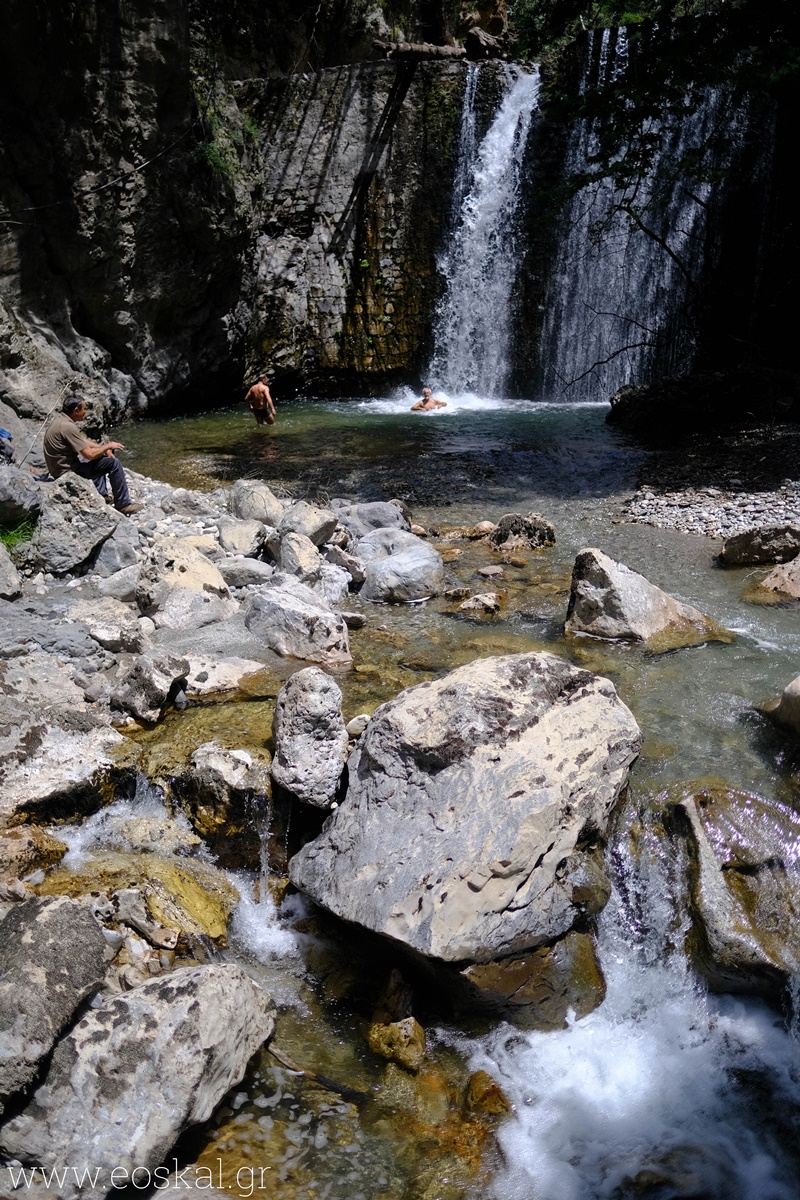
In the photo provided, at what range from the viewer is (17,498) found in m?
6.07

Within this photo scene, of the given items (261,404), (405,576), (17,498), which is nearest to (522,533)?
(405,576)

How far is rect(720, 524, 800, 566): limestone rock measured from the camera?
700 centimetres

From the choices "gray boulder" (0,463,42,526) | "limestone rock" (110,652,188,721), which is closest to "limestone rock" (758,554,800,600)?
"limestone rock" (110,652,188,721)

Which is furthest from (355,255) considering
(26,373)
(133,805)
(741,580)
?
(133,805)

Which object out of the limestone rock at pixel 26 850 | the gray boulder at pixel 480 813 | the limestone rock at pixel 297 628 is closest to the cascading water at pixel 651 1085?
the gray boulder at pixel 480 813

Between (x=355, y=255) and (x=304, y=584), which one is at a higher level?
(x=355, y=255)

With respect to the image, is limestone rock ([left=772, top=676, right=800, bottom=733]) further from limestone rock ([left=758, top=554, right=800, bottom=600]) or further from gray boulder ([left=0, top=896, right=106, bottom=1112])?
gray boulder ([left=0, top=896, right=106, bottom=1112])

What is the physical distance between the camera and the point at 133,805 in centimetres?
427

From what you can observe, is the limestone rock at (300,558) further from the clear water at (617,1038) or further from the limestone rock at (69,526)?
the limestone rock at (69,526)

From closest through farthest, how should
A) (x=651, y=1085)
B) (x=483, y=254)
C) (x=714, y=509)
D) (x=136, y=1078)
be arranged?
(x=136, y=1078)
(x=651, y=1085)
(x=714, y=509)
(x=483, y=254)

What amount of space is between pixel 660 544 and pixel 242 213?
11080mm

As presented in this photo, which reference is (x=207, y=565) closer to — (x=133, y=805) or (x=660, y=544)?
(x=133, y=805)

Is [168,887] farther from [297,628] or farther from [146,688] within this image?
[297,628]

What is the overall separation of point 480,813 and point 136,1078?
1598 millimetres
